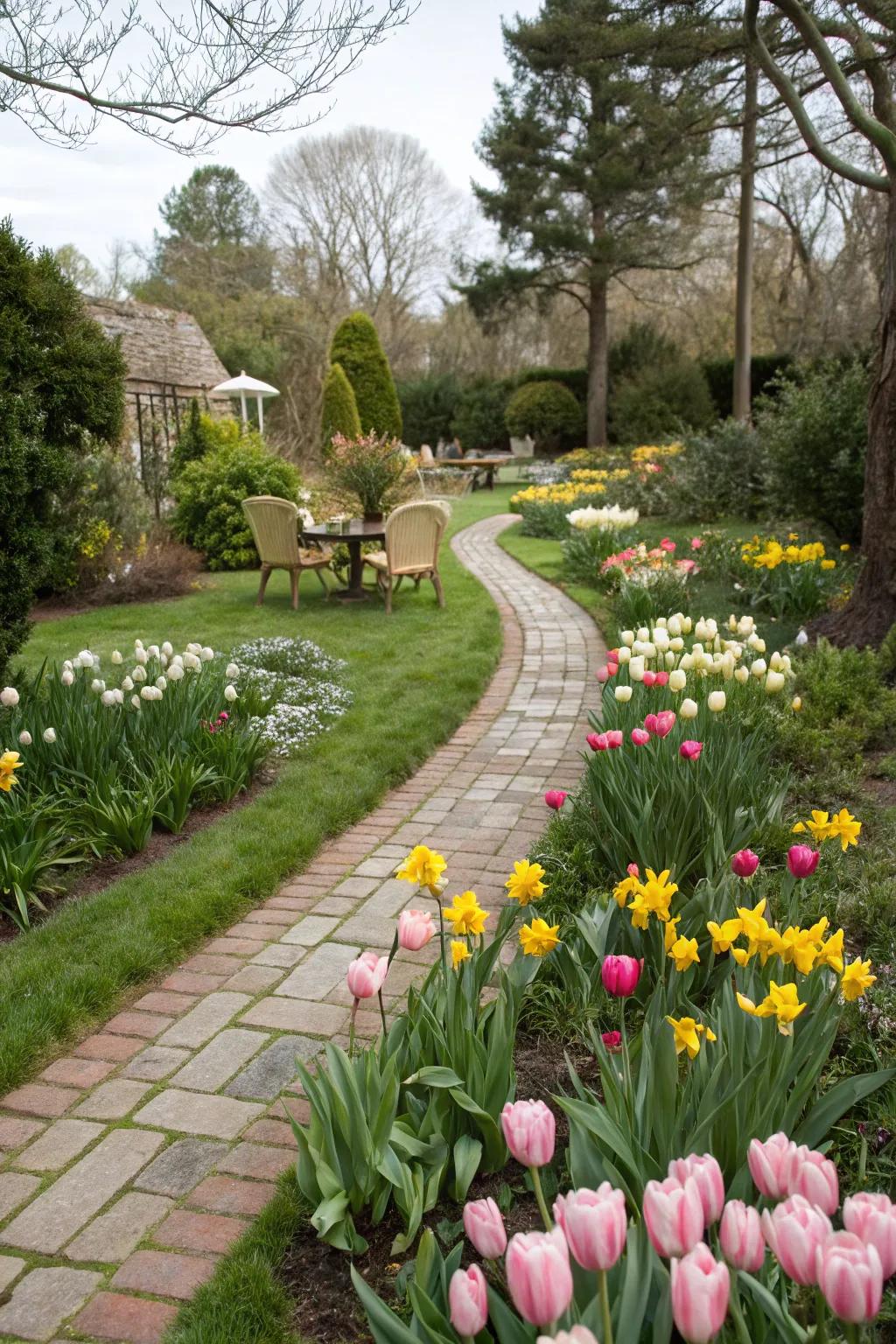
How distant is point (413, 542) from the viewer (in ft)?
30.3

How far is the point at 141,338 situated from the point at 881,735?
15249mm

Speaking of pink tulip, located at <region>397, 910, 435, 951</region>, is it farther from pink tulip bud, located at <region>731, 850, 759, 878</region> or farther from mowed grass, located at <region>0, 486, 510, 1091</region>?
mowed grass, located at <region>0, 486, 510, 1091</region>

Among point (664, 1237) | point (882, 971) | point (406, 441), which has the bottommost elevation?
point (882, 971)

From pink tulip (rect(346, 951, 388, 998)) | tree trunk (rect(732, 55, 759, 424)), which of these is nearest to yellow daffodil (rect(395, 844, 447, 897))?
pink tulip (rect(346, 951, 388, 998))

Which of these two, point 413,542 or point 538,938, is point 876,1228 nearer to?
point 538,938

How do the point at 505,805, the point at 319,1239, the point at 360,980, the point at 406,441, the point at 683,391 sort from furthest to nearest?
the point at 406,441, the point at 683,391, the point at 505,805, the point at 319,1239, the point at 360,980

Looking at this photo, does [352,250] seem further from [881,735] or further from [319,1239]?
[319,1239]

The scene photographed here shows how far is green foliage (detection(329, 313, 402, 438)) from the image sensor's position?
67.1 ft

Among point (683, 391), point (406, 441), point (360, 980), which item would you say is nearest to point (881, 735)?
point (360, 980)

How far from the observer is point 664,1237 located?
1110mm

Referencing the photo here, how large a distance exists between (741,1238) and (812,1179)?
Answer: 0.12 m

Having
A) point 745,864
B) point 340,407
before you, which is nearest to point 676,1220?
point 745,864

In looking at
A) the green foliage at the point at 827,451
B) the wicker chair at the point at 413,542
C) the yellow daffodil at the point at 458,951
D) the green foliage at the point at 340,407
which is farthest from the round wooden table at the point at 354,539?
the green foliage at the point at 340,407

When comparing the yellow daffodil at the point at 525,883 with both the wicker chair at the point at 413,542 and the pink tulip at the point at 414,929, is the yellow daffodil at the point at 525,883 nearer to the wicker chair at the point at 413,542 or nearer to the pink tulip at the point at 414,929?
the pink tulip at the point at 414,929
